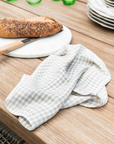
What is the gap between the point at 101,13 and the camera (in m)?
0.95

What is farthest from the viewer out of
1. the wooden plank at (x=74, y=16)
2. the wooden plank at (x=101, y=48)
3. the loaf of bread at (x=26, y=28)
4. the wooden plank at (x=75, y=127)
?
the wooden plank at (x=74, y=16)

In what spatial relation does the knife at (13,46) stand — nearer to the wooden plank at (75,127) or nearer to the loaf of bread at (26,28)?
the loaf of bread at (26,28)

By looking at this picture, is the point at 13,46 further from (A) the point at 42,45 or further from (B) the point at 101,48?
(B) the point at 101,48

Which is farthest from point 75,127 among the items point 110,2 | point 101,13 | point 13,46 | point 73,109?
point 110,2

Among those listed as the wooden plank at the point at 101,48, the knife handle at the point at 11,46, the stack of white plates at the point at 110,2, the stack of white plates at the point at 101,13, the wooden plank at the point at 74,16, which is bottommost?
the knife handle at the point at 11,46

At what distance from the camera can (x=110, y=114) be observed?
57 centimetres

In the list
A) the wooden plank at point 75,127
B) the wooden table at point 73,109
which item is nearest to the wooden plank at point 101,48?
the wooden table at point 73,109

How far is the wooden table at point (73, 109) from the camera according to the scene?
1.68 feet

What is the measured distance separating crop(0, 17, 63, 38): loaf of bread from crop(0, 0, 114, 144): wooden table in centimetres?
12

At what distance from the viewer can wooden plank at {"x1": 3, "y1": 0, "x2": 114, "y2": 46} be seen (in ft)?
3.18

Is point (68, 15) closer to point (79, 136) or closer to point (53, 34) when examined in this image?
point (53, 34)

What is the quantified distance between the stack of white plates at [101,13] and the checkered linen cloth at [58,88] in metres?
0.30

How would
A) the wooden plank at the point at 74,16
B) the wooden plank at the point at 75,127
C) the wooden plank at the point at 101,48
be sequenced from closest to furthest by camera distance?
the wooden plank at the point at 75,127, the wooden plank at the point at 101,48, the wooden plank at the point at 74,16

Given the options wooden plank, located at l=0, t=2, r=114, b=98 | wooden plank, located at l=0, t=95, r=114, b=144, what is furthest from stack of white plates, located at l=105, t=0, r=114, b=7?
wooden plank, located at l=0, t=95, r=114, b=144
